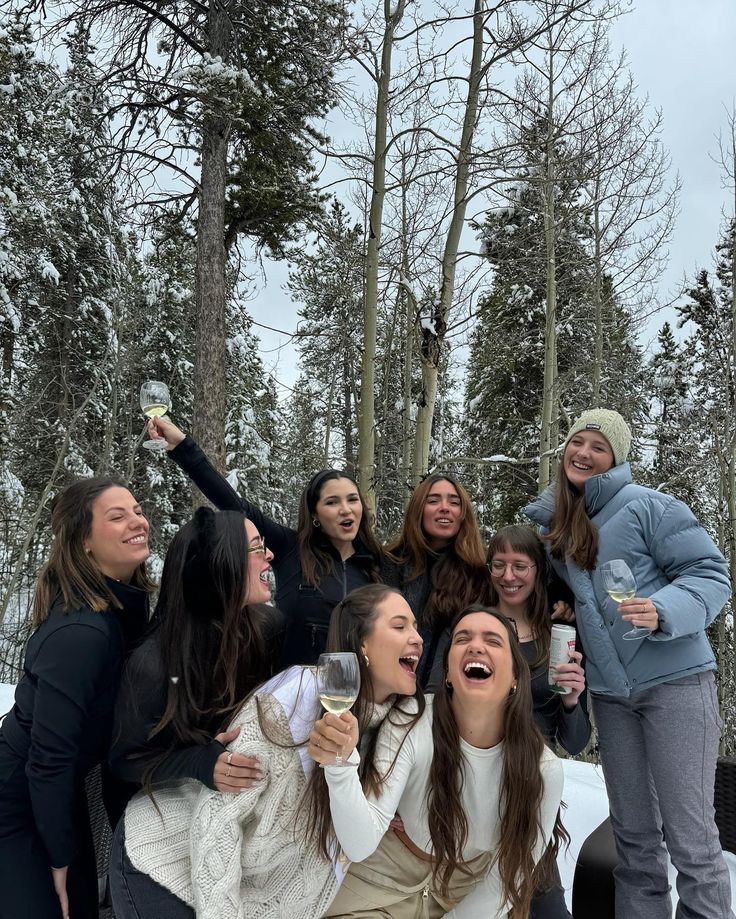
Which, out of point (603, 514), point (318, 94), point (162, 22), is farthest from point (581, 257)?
point (603, 514)

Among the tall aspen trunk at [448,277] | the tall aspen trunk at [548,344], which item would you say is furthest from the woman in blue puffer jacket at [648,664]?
the tall aspen trunk at [548,344]

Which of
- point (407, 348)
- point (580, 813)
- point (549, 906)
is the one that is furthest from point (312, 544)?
point (407, 348)

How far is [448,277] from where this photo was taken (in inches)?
280

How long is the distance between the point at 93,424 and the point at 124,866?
539 inches

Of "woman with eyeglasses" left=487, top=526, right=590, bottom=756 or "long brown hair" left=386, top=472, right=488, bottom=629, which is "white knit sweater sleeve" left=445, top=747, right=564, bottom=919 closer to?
"woman with eyeglasses" left=487, top=526, right=590, bottom=756

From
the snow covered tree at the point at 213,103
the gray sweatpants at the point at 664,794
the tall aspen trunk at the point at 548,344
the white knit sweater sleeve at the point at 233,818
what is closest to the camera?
the white knit sweater sleeve at the point at 233,818

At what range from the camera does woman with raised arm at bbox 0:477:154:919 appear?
2.02 m

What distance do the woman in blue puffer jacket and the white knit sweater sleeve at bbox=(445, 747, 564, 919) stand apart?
1.88 feet

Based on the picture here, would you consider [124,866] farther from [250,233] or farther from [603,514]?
[250,233]

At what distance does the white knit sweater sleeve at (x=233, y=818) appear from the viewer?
181 centimetres

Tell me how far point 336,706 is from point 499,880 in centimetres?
107

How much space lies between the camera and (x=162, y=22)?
8.62 m

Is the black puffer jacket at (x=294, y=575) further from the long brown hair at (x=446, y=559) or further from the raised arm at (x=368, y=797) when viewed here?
the raised arm at (x=368, y=797)

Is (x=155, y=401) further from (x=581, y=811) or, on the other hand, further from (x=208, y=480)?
(x=581, y=811)
